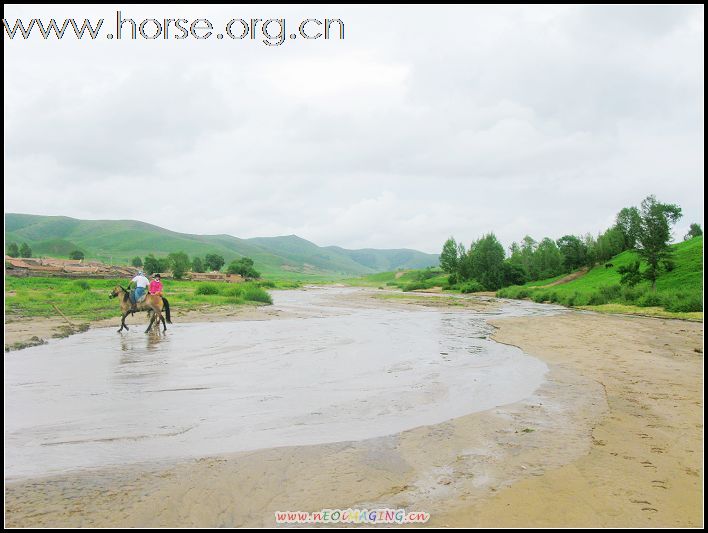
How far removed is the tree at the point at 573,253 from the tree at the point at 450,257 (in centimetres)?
2697

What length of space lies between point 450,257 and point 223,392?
108 meters

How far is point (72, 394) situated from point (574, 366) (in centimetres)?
1589

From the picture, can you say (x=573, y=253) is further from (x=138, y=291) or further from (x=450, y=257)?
(x=138, y=291)

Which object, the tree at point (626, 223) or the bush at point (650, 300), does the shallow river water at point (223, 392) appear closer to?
the bush at point (650, 300)

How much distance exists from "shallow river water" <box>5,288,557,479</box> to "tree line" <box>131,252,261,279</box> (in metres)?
71.9

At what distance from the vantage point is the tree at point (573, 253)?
9162 cm

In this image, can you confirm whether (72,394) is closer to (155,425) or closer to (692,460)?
(155,425)

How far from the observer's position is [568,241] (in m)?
92.8

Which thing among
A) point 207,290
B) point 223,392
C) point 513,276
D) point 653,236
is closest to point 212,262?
point 513,276

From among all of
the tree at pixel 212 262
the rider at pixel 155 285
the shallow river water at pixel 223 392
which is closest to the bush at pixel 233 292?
the rider at pixel 155 285

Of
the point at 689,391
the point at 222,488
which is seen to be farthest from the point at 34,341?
the point at 689,391

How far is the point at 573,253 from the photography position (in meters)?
92.2

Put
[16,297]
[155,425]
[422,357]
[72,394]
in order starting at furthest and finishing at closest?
[16,297], [422,357], [72,394], [155,425]

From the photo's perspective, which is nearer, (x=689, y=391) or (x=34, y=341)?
(x=689, y=391)
